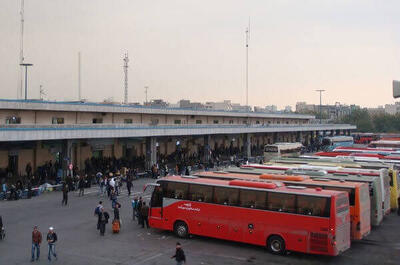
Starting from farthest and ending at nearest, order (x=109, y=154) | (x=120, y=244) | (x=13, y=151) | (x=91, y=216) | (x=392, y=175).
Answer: (x=109, y=154)
(x=13, y=151)
(x=392, y=175)
(x=91, y=216)
(x=120, y=244)

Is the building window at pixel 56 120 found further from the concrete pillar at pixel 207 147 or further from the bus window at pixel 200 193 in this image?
the bus window at pixel 200 193

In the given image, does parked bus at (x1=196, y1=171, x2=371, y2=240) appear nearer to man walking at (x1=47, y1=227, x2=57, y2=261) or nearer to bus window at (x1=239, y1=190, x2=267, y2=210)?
bus window at (x1=239, y1=190, x2=267, y2=210)

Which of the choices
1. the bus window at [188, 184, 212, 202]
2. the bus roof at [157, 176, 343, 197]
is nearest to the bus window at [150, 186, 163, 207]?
the bus roof at [157, 176, 343, 197]

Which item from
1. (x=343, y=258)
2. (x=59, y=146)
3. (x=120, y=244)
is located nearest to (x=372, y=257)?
(x=343, y=258)

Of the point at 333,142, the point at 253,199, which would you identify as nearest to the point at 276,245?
the point at 253,199

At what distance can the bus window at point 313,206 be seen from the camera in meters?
15.3

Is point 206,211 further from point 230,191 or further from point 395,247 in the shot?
point 395,247

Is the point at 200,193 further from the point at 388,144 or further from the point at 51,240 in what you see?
the point at 388,144

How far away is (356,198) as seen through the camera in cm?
1755

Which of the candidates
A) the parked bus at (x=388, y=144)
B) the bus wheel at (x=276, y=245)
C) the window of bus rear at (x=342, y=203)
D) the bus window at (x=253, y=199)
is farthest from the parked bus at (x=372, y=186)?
the parked bus at (x=388, y=144)

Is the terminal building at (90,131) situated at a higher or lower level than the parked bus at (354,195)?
higher

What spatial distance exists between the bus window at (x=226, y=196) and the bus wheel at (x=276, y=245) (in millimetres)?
1933

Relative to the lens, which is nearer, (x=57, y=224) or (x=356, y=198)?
(x=356, y=198)

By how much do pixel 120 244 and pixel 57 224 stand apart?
14.6ft
